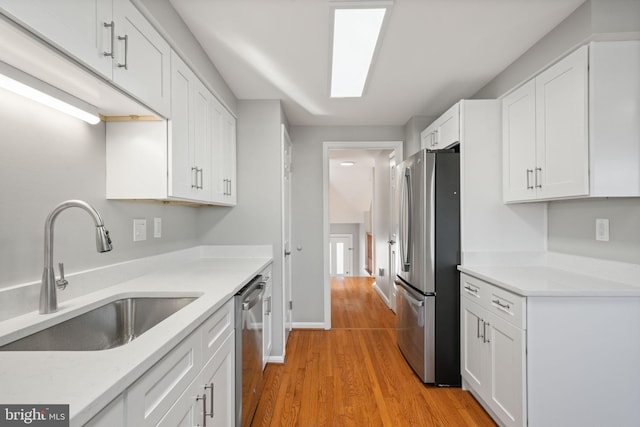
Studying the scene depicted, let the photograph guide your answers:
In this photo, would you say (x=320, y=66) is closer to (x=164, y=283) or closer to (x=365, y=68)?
(x=365, y=68)

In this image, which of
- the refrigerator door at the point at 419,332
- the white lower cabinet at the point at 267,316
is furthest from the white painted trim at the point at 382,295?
the white lower cabinet at the point at 267,316

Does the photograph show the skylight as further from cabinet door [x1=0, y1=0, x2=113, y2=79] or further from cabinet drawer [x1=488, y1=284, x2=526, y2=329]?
cabinet drawer [x1=488, y1=284, x2=526, y2=329]

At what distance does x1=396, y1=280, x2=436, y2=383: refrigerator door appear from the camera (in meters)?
2.36

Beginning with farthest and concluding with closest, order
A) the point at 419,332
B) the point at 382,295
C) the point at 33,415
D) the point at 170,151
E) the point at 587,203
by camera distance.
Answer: the point at 382,295 → the point at 419,332 → the point at 587,203 → the point at 170,151 → the point at 33,415

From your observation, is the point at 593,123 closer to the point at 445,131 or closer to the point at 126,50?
the point at 445,131

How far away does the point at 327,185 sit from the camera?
363cm

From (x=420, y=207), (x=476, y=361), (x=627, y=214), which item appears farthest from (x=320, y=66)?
(x=476, y=361)

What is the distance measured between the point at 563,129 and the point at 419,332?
1705mm

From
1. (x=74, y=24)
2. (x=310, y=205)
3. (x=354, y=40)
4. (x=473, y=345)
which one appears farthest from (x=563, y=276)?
(x=74, y=24)

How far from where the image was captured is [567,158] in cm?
176

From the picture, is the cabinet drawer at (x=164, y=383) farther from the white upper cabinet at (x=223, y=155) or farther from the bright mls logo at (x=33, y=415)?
the white upper cabinet at (x=223, y=155)

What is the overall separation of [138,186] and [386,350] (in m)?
2.59

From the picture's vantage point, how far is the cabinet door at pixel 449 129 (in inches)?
96.4

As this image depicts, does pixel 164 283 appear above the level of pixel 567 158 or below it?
below
